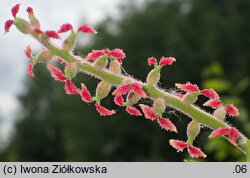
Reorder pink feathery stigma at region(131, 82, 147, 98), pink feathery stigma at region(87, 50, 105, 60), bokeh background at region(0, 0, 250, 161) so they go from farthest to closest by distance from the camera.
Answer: bokeh background at region(0, 0, 250, 161)
pink feathery stigma at region(87, 50, 105, 60)
pink feathery stigma at region(131, 82, 147, 98)

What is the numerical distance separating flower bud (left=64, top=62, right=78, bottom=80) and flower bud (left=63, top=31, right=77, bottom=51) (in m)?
0.07

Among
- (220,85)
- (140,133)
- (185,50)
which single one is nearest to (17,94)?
(140,133)

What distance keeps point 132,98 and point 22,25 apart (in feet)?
1.47

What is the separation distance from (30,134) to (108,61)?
61611 mm

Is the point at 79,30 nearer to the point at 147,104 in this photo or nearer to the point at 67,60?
the point at 67,60

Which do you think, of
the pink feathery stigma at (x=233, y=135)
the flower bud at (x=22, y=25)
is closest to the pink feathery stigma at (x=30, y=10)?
the flower bud at (x=22, y=25)

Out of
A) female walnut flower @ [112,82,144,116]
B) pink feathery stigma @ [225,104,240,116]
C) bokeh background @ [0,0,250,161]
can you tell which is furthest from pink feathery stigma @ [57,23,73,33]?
bokeh background @ [0,0,250,161]

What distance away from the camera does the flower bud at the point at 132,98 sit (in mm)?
1753

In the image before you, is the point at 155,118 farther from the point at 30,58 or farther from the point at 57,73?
the point at 30,58

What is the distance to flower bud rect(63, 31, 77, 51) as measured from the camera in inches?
70.2

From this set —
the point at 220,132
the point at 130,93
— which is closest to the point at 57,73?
the point at 130,93

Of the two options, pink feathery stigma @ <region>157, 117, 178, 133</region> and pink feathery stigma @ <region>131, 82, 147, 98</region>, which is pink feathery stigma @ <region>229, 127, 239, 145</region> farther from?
pink feathery stigma @ <region>131, 82, 147, 98</region>

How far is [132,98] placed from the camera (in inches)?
69.7

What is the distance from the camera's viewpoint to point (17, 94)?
68250 mm
